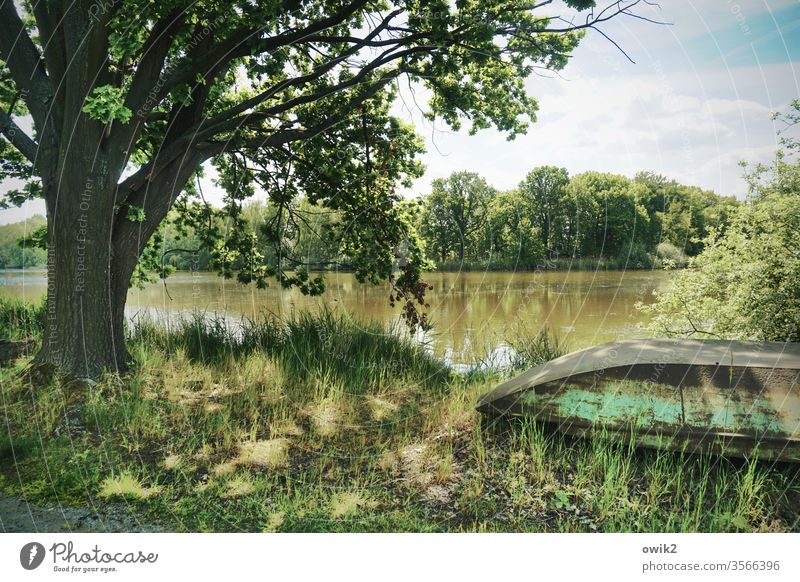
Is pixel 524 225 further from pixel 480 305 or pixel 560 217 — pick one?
pixel 480 305

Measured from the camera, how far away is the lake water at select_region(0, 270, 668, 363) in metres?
6.53

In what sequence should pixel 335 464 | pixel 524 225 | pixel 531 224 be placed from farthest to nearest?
pixel 531 224, pixel 524 225, pixel 335 464

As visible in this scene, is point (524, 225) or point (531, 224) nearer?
point (524, 225)

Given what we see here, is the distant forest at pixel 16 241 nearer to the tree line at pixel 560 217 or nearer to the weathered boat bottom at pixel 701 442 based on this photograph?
the tree line at pixel 560 217

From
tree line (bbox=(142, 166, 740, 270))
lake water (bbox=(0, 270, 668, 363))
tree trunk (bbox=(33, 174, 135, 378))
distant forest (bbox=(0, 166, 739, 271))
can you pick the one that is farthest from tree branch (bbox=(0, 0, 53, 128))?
tree line (bbox=(142, 166, 740, 270))

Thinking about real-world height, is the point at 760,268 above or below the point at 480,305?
above

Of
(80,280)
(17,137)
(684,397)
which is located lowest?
(684,397)

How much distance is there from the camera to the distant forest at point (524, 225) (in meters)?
4.75

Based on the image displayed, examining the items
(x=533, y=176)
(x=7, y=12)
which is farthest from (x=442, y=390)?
(x=7, y=12)

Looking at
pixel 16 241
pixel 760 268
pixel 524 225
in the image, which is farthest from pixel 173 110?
pixel 760 268

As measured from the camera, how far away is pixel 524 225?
5367 millimetres

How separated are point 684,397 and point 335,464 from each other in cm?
237

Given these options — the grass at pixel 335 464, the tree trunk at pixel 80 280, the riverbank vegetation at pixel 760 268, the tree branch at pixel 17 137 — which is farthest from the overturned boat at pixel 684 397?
the tree branch at pixel 17 137

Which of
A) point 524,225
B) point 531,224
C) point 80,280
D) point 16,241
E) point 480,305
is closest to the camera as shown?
point 80,280
